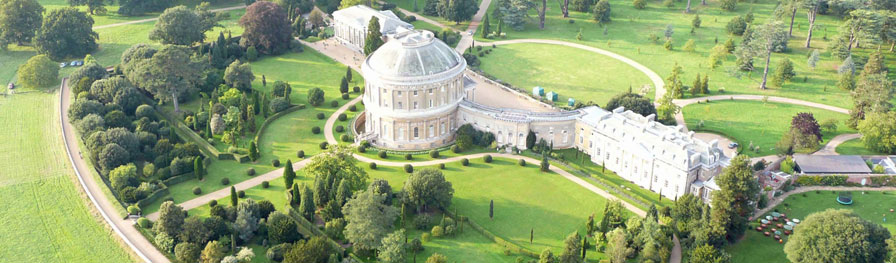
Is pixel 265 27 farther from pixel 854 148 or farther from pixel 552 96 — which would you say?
pixel 854 148

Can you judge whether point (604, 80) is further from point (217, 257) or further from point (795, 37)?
point (217, 257)

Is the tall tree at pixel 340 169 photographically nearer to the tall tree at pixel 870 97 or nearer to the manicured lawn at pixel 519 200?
the manicured lawn at pixel 519 200

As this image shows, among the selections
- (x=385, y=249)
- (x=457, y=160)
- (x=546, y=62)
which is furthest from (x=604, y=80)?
(x=385, y=249)

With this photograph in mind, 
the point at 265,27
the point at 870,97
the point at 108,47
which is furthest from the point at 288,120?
the point at 870,97

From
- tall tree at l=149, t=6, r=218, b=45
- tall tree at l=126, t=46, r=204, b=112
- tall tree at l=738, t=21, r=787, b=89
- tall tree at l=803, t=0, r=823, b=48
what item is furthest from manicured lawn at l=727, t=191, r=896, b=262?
tall tree at l=149, t=6, r=218, b=45

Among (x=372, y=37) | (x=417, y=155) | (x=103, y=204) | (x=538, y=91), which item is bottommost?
(x=103, y=204)
